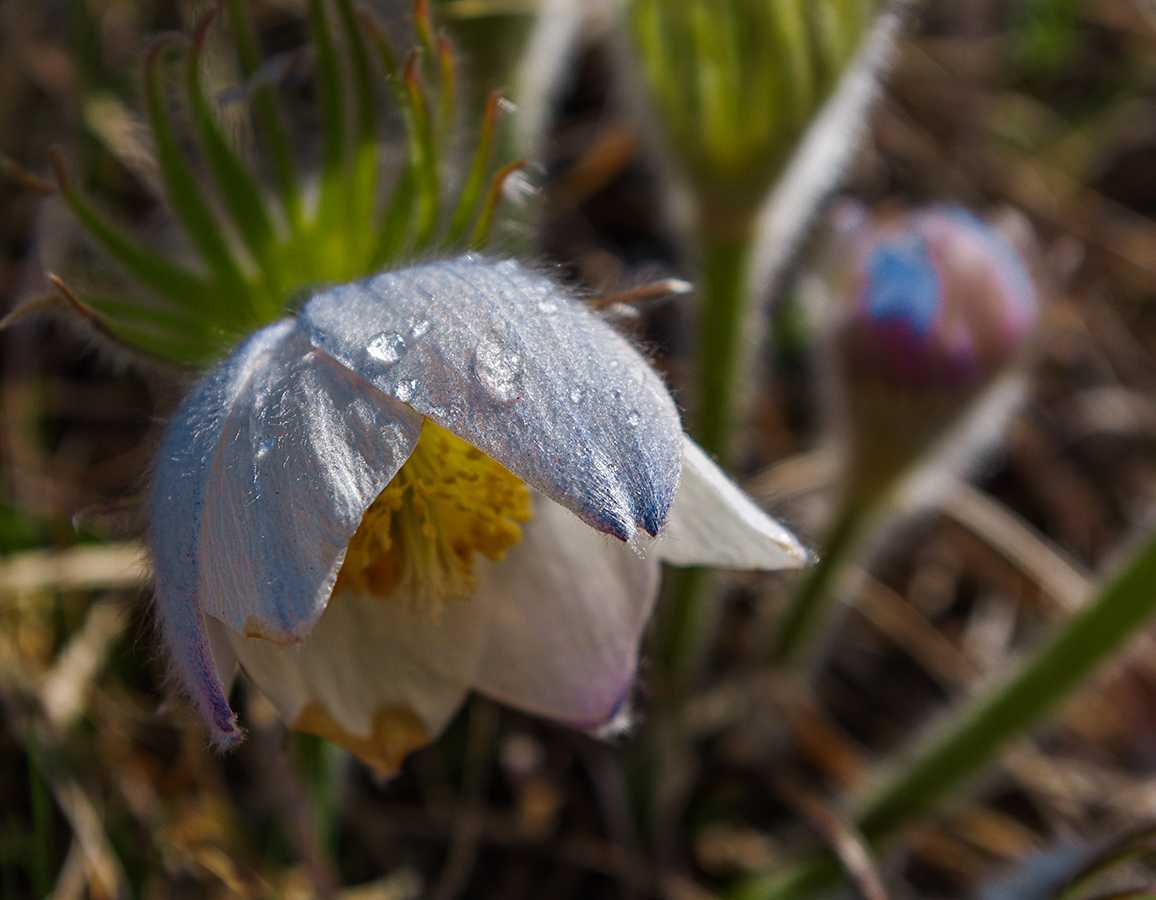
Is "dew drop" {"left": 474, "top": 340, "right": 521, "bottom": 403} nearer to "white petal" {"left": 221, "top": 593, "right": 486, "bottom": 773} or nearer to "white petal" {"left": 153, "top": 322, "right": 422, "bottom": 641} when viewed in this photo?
"white petal" {"left": 153, "top": 322, "right": 422, "bottom": 641}

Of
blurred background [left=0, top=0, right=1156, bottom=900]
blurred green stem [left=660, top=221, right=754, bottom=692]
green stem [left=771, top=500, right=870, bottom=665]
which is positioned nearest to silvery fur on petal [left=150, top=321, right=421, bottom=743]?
blurred background [left=0, top=0, right=1156, bottom=900]

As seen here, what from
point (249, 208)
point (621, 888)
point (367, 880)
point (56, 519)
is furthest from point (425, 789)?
point (249, 208)

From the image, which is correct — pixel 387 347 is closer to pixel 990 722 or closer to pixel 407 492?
pixel 407 492

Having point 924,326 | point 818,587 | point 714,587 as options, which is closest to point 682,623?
point 714,587

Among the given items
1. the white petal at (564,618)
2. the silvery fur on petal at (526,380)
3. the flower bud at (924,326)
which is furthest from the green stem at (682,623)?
the silvery fur on petal at (526,380)

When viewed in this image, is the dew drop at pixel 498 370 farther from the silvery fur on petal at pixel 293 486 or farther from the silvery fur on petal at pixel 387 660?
the silvery fur on petal at pixel 387 660
